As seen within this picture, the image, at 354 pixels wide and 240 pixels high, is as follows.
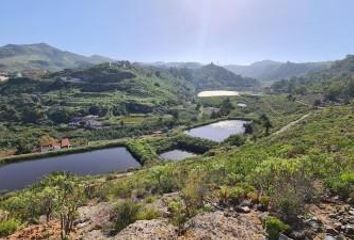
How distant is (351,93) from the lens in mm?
170500

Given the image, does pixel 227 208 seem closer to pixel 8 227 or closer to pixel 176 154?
pixel 8 227

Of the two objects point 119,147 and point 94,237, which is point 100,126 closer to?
point 119,147

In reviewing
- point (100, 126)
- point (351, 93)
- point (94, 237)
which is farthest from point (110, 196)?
point (351, 93)

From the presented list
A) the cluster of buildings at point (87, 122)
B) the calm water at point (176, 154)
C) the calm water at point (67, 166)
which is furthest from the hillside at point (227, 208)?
the cluster of buildings at point (87, 122)

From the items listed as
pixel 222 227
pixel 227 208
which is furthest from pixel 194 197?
pixel 222 227

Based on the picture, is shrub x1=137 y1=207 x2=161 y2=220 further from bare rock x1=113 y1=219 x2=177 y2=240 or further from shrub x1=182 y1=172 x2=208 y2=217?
shrub x1=182 y1=172 x2=208 y2=217

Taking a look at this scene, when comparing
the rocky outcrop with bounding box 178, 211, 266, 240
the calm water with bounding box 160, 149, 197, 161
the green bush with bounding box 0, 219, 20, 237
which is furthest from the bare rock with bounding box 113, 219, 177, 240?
the calm water with bounding box 160, 149, 197, 161

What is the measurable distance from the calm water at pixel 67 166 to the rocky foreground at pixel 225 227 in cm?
6263

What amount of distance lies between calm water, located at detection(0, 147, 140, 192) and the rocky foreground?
6263 centimetres

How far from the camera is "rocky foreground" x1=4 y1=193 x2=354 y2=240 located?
70.9 feet

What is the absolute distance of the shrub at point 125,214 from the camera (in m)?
24.6

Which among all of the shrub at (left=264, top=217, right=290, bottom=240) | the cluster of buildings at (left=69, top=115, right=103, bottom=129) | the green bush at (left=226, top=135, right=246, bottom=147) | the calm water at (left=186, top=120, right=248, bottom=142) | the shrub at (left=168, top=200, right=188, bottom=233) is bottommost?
the cluster of buildings at (left=69, top=115, right=103, bottom=129)

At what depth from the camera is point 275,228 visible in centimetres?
2153

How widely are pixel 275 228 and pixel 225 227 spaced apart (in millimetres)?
2525
